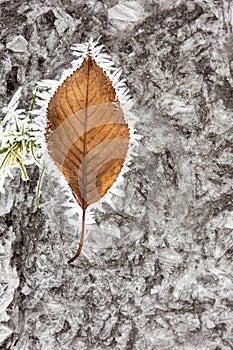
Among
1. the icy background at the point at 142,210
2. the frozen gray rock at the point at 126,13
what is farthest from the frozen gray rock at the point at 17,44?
the frozen gray rock at the point at 126,13

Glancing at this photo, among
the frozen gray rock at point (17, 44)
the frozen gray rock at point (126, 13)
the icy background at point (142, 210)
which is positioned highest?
the frozen gray rock at point (126, 13)

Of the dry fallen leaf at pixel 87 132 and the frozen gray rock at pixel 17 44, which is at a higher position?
the frozen gray rock at pixel 17 44

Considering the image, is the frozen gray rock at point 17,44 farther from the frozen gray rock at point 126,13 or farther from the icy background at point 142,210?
the frozen gray rock at point 126,13

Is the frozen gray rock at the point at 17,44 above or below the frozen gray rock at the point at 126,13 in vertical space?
below

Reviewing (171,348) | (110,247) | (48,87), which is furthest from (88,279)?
(48,87)

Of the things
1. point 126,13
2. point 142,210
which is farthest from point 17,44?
point 142,210

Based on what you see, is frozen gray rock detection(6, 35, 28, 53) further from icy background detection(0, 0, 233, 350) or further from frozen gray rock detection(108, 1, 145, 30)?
frozen gray rock detection(108, 1, 145, 30)

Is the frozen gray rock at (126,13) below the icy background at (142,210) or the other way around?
the other way around
